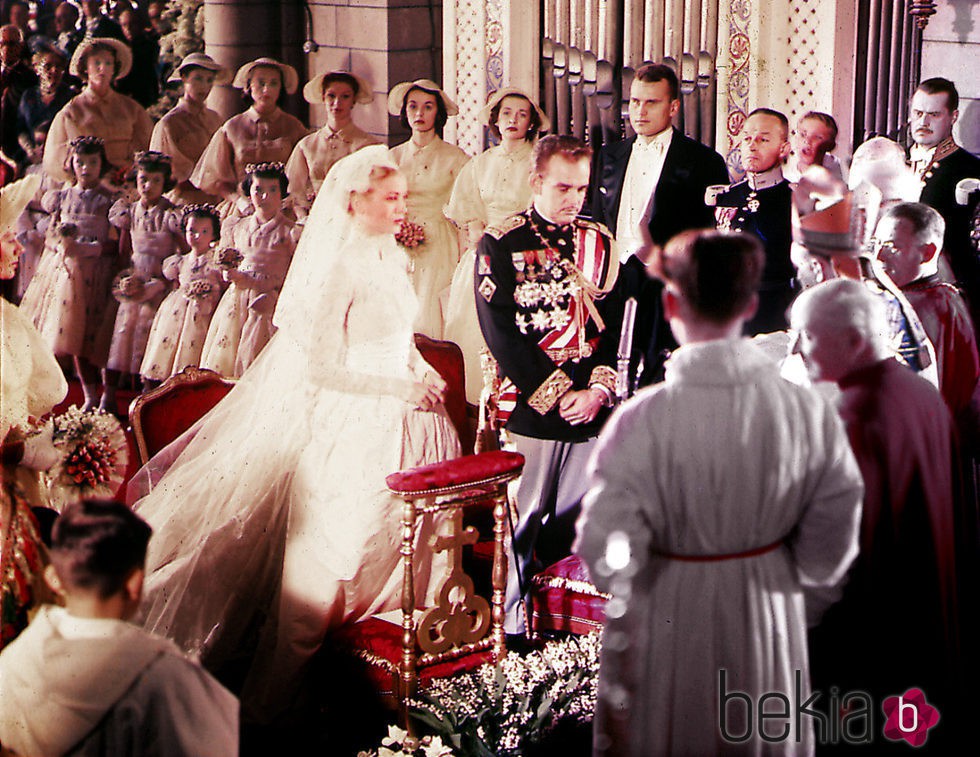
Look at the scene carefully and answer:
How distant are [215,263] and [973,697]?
10.8 ft

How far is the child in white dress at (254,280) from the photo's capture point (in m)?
5.78

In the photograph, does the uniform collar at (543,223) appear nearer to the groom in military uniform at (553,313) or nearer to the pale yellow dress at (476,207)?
the groom in military uniform at (553,313)

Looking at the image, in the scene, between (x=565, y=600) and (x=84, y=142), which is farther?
(x=84, y=142)

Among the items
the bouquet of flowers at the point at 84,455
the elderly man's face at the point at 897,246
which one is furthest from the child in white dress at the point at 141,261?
the elderly man's face at the point at 897,246

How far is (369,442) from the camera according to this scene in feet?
13.5

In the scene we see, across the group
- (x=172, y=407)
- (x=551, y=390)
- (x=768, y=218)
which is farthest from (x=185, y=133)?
(x=768, y=218)

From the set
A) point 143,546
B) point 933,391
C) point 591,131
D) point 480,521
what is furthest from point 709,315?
point 591,131

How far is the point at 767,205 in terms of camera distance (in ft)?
13.4

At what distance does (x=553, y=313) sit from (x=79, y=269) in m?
2.73

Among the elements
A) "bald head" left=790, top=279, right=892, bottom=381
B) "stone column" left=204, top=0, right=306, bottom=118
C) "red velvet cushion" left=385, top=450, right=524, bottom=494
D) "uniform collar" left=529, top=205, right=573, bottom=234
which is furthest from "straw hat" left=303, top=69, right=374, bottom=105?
"bald head" left=790, top=279, right=892, bottom=381

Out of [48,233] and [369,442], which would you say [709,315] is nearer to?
[369,442]

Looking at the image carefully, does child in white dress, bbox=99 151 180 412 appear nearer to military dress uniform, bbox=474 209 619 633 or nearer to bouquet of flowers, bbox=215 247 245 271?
bouquet of flowers, bbox=215 247 245 271

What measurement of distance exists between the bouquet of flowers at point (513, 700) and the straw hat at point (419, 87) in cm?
218

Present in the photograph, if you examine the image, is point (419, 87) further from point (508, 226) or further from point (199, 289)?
point (508, 226)
